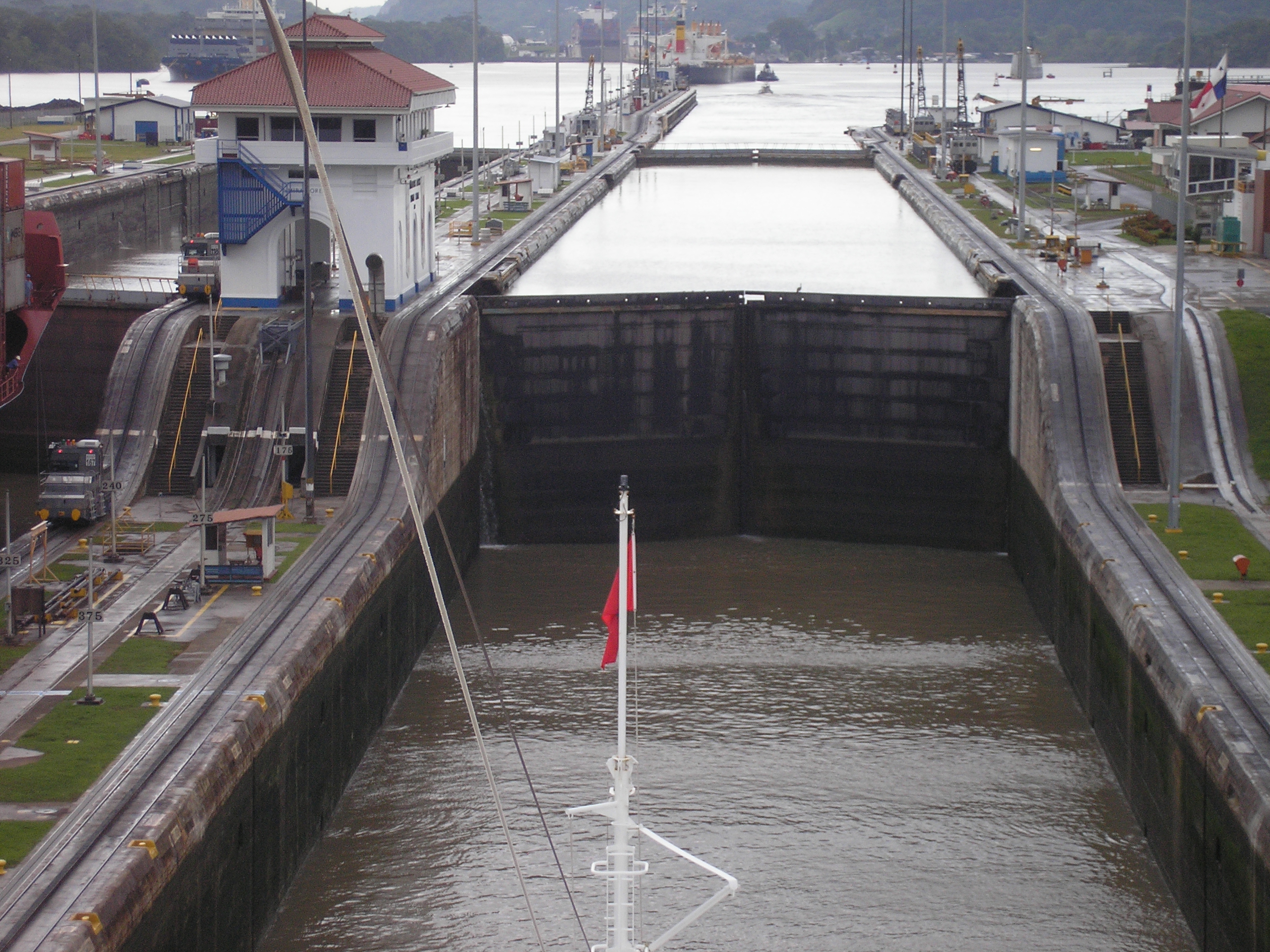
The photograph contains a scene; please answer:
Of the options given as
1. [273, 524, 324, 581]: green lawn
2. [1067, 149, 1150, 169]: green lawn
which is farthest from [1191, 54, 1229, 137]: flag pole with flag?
[1067, 149, 1150, 169]: green lawn

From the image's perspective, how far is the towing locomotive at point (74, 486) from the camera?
3597cm

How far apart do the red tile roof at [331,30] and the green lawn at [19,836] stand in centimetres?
3054

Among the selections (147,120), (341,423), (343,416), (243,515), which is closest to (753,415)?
(343,416)

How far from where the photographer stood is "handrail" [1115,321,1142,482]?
40.6m

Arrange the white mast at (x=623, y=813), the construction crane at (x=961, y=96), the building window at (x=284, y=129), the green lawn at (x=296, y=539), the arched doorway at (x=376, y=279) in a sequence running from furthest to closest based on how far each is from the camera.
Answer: the construction crane at (x=961, y=96) < the arched doorway at (x=376, y=279) < the building window at (x=284, y=129) < the green lawn at (x=296, y=539) < the white mast at (x=623, y=813)

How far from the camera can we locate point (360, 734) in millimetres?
31125

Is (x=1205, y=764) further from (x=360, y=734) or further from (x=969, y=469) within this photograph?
(x=969, y=469)

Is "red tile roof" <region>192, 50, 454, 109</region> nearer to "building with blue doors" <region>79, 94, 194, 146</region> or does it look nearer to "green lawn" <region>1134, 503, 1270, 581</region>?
"green lawn" <region>1134, 503, 1270, 581</region>

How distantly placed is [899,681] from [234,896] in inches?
632

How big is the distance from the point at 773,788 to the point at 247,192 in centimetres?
2460

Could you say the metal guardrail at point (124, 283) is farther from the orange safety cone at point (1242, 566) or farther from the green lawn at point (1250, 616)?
the green lawn at point (1250, 616)

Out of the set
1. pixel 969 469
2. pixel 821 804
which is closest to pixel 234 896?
pixel 821 804

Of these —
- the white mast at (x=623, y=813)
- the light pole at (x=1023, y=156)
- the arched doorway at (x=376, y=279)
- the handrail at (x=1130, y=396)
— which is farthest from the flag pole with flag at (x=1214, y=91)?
the white mast at (x=623, y=813)

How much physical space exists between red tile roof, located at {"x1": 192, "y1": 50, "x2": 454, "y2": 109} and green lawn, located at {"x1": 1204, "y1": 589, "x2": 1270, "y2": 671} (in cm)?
2564
